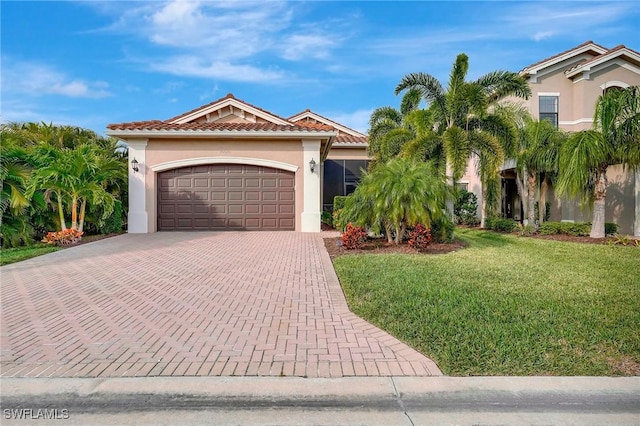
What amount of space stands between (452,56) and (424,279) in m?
9.30

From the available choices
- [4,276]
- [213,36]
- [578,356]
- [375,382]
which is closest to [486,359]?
[578,356]

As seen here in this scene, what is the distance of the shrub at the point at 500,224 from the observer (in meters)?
15.5

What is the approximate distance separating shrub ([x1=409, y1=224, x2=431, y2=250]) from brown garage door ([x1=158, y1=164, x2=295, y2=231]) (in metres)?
6.31

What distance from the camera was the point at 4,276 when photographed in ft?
23.3

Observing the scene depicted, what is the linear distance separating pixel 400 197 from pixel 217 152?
28.1 feet

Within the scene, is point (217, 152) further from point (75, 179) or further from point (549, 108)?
point (549, 108)

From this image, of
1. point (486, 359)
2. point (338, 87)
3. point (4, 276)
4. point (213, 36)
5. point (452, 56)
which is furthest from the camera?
point (338, 87)

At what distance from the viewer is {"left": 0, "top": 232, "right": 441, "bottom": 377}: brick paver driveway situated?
3.47 metres

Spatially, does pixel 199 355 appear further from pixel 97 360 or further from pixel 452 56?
pixel 452 56

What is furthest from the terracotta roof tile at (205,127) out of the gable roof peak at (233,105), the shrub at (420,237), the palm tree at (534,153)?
the palm tree at (534,153)

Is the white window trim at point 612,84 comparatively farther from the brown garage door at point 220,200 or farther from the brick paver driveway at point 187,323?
the brick paver driveway at point 187,323

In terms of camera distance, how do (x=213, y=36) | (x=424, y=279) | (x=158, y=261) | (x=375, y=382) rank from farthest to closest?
(x=213, y=36)
(x=158, y=261)
(x=424, y=279)
(x=375, y=382)

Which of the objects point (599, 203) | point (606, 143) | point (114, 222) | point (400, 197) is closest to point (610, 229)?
point (599, 203)

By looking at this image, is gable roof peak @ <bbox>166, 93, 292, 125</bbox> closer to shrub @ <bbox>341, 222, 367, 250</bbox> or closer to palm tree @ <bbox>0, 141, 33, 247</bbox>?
palm tree @ <bbox>0, 141, 33, 247</bbox>
